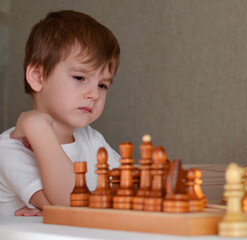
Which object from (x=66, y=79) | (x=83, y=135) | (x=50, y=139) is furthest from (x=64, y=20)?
(x=50, y=139)

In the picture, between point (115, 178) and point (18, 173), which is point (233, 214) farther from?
point (18, 173)

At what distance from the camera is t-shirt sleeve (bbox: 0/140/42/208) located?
118 cm

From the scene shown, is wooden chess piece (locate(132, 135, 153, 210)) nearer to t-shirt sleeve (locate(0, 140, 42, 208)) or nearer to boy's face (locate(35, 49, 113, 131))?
t-shirt sleeve (locate(0, 140, 42, 208))

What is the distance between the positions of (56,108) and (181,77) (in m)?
0.87

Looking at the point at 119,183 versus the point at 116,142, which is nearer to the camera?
the point at 119,183

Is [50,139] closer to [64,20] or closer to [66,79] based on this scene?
[66,79]

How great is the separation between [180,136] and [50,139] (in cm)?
108

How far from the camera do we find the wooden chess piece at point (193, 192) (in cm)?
66

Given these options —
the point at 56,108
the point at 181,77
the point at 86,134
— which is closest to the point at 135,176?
the point at 56,108

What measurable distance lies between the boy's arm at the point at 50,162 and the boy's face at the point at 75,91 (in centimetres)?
23

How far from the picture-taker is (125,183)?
739 millimetres

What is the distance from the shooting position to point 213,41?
6.68ft

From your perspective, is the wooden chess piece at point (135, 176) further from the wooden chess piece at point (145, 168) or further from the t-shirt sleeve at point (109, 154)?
the t-shirt sleeve at point (109, 154)

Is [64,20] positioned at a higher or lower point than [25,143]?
higher
